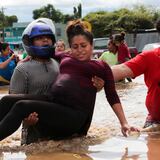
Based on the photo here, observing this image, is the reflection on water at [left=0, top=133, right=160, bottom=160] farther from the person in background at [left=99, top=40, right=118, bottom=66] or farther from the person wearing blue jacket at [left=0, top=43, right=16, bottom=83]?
the person wearing blue jacket at [left=0, top=43, right=16, bottom=83]

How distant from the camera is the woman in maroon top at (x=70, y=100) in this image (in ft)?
14.3

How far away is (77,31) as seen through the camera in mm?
4785

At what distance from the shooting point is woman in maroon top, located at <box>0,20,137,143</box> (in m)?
4.36

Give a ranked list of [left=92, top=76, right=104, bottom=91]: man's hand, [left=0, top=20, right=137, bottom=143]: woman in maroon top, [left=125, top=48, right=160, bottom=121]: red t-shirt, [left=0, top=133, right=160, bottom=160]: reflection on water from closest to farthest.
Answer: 1. [left=0, top=133, right=160, bottom=160]: reflection on water
2. [left=0, top=20, right=137, bottom=143]: woman in maroon top
3. [left=92, top=76, right=104, bottom=91]: man's hand
4. [left=125, top=48, right=160, bottom=121]: red t-shirt

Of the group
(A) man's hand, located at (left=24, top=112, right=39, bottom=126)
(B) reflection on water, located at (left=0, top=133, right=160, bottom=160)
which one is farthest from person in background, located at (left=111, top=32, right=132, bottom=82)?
(A) man's hand, located at (left=24, top=112, right=39, bottom=126)

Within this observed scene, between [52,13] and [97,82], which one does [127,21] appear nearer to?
[97,82]

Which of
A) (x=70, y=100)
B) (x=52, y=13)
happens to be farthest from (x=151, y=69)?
(x=52, y=13)

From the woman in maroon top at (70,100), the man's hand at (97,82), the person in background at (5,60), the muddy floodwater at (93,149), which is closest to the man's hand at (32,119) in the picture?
the woman in maroon top at (70,100)

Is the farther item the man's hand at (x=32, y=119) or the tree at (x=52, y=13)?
the tree at (x=52, y=13)

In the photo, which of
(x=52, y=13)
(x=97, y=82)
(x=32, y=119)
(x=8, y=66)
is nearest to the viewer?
(x=32, y=119)

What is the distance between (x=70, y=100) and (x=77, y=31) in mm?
675

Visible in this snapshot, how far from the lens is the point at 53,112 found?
14.7 ft

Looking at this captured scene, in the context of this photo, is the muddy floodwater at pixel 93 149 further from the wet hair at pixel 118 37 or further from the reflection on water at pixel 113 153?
the wet hair at pixel 118 37

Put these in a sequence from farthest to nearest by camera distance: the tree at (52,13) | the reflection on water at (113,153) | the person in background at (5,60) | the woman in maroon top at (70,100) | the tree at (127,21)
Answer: the tree at (52,13) < the tree at (127,21) < the person in background at (5,60) < the woman in maroon top at (70,100) < the reflection on water at (113,153)
